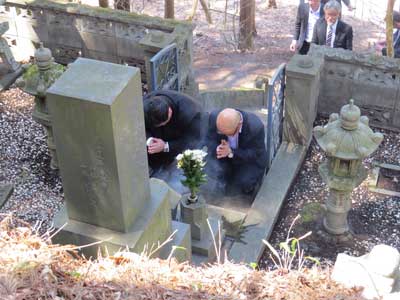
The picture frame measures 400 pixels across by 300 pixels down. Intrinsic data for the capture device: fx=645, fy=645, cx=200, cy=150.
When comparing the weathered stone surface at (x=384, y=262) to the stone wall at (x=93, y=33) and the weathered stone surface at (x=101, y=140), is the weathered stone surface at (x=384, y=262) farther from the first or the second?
the stone wall at (x=93, y=33)

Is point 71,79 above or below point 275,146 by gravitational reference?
above

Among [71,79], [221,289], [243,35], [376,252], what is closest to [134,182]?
[71,79]

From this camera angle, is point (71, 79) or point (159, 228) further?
point (159, 228)

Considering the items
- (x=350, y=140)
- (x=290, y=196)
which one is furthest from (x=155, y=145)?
(x=350, y=140)

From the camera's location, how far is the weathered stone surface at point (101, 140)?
392 cm

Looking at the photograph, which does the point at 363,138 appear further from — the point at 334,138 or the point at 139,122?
the point at 139,122

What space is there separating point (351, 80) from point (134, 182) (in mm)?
4720

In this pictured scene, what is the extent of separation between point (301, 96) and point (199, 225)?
236 cm

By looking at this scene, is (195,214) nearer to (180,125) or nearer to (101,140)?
(180,125)

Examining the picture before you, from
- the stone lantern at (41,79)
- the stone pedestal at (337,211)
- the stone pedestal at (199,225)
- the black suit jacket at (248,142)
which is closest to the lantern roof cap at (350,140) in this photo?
the stone pedestal at (337,211)

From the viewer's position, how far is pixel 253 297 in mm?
3346

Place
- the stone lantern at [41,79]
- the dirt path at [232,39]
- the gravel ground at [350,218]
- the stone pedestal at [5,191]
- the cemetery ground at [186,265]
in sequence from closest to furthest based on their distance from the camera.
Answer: the cemetery ground at [186,265], the gravel ground at [350,218], the stone lantern at [41,79], the stone pedestal at [5,191], the dirt path at [232,39]

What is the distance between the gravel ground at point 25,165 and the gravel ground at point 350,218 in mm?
2553

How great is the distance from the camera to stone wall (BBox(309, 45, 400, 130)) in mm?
8117
